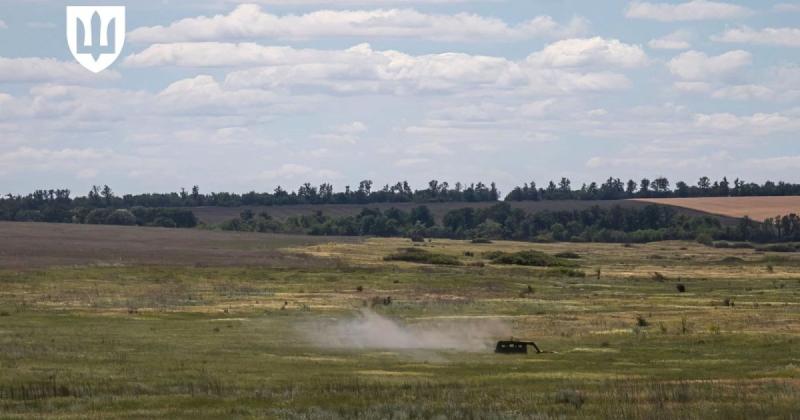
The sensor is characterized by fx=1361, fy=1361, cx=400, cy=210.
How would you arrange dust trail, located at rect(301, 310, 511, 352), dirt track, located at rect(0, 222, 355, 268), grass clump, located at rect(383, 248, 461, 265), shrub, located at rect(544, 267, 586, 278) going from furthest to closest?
grass clump, located at rect(383, 248, 461, 265) → shrub, located at rect(544, 267, 586, 278) → dirt track, located at rect(0, 222, 355, 268) → dust trail, located at rect(301, 310, 511, 352)

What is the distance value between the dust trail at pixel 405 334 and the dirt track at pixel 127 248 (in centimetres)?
5044

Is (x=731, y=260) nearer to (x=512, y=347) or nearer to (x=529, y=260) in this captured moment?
(x=529, y=260)

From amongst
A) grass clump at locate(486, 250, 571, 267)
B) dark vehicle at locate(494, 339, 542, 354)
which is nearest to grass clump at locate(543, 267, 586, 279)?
grass clump at locate(486, 250, 571, 267)

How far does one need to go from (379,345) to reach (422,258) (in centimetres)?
9690

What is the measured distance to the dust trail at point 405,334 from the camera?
55469mm

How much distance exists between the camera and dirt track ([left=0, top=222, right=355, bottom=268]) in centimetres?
12256

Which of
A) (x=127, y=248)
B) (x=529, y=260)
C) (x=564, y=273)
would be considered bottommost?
(x=564, y=273)

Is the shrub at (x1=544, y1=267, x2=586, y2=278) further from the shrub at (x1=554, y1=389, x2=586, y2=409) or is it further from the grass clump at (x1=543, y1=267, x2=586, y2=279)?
the shrub at (x1=554, y1=389, x2=586, y2=409)

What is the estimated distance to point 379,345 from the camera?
5566 centimetres

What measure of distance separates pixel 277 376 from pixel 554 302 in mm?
46434

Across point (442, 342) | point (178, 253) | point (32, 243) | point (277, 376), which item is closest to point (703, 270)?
point (178, 253)

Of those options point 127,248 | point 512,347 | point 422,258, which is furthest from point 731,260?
point 512,347

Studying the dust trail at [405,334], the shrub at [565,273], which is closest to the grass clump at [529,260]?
the shrub at [565,273]

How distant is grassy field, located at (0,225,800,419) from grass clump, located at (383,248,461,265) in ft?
104
